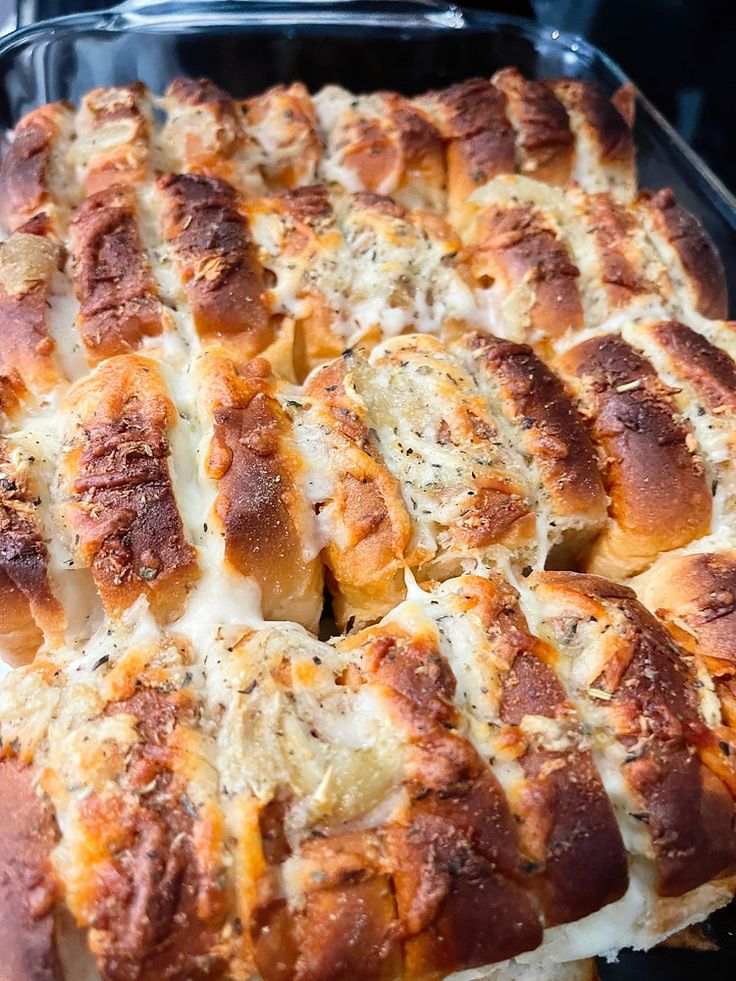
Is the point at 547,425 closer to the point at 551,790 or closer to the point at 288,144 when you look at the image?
the point at 551,790

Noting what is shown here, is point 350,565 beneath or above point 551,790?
above

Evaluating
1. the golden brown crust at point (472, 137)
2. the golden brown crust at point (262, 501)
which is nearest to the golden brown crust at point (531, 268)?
the golden brown crust at point (472, 137)

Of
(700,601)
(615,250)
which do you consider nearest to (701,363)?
(615,250)

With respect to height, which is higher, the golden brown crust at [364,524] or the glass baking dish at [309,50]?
the glass baking dish at [309,50]

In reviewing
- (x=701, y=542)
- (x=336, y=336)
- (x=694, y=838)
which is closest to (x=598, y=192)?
(x=336, y=336)

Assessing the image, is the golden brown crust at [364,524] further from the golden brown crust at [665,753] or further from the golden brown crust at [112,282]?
the golden brown crust at [112,282]

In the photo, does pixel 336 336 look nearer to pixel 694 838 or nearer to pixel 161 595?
pixel 161 595

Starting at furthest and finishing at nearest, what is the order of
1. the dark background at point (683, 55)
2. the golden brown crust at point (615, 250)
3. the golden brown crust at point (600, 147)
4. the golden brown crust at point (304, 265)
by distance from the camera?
1. the dark background at point (683, 55)
2. the golden brown crust at point (600, 147)
3. the golden brown crust at point (615, 250)
4. the golden brown crust at point (304, 265)
